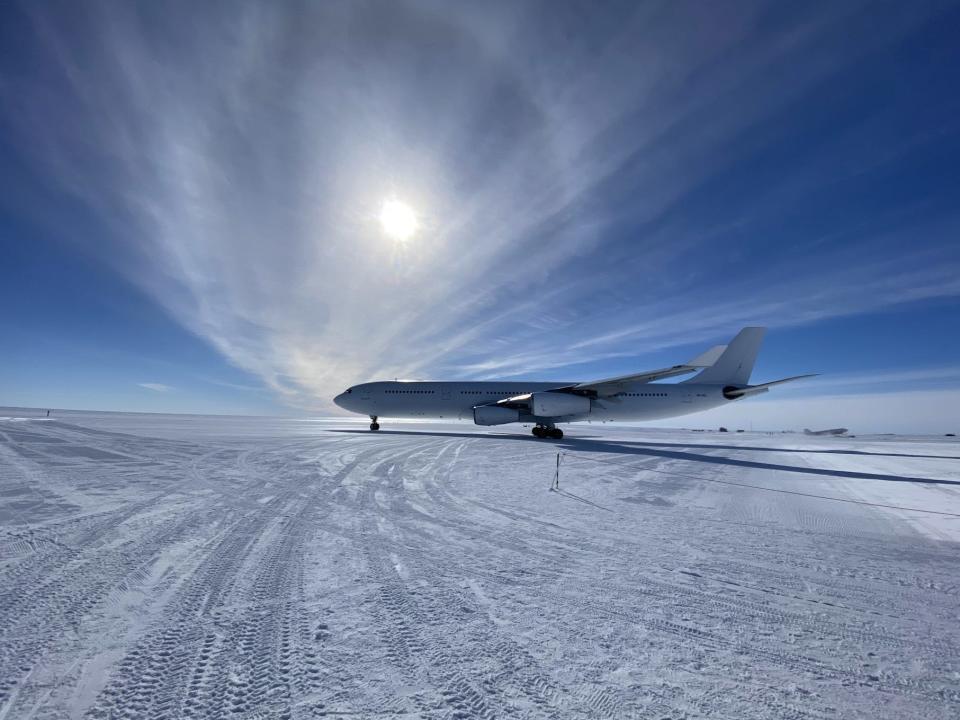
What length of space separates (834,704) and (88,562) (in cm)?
524

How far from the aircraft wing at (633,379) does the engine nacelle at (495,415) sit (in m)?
3.18

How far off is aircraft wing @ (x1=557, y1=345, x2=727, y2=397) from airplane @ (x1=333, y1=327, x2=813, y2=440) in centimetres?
5

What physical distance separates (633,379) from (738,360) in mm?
8421

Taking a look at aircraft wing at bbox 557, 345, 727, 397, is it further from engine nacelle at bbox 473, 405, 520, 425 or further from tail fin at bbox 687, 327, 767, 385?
engine nacelle at bbox 473, 405, 520, 425

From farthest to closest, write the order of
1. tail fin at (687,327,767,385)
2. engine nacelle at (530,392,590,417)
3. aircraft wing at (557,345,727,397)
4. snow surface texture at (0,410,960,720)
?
tail fin at (687,327,767,385), engine nacelle at (530,392,590,417), aircraft wing at (557,345,727,397), snow surface texture at (0,410,960,720)

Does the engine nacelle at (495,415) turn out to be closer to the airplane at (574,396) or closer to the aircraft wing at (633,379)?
the airplane at (574,396)

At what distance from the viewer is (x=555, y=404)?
67.1ft

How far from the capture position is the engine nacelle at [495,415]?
70.3ft

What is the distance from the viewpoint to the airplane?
68.0ft

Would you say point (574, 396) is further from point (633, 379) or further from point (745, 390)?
point (745, 390)

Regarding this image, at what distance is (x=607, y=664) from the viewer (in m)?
2.08

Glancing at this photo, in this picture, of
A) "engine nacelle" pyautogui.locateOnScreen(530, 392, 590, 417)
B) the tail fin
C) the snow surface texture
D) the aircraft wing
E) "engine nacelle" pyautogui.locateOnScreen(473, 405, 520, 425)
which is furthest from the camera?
the tail fin

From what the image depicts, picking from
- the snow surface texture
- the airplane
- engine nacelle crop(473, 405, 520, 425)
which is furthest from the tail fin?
the snow surface texture

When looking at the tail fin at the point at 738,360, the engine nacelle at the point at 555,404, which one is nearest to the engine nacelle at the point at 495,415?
the engine nacelle at the point at 555,404
